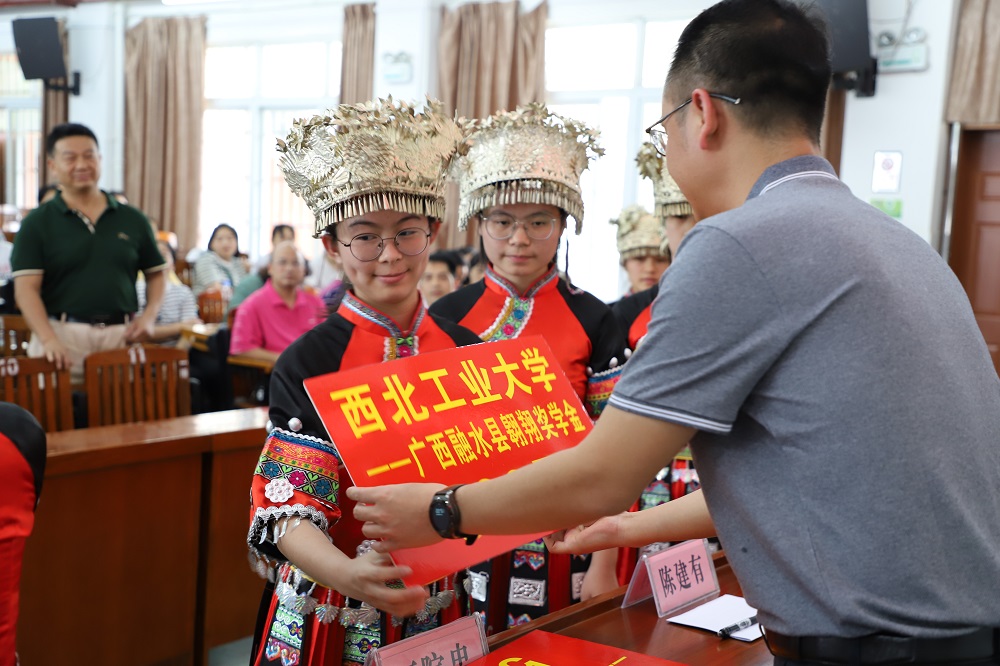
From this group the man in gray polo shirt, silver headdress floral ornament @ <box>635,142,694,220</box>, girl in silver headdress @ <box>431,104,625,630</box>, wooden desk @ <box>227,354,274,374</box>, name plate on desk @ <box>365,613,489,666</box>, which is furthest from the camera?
wooden desk @ <box>227,354,274,374</box>

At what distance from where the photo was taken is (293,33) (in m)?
8.77

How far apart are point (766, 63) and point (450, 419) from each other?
565 mm

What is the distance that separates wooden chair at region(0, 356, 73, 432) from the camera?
2826 mm

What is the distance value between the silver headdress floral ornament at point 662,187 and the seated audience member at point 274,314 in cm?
245

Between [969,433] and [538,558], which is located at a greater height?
[969,433]

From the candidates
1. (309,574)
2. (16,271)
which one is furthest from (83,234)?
(309,574)

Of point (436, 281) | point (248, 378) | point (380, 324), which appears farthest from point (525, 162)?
point (248, 378)

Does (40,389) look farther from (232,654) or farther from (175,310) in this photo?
(175,310)

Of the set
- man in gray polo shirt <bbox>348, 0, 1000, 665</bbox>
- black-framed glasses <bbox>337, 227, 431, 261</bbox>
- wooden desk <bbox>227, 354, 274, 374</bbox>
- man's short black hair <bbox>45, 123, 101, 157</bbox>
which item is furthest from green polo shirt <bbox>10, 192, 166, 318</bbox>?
man in gray polo shirt <bbox>348, 0, 1000, 665</bbox>

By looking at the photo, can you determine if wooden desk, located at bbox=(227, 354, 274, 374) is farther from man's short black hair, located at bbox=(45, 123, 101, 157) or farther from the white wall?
the white wall

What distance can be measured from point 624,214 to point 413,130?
167 centimetres

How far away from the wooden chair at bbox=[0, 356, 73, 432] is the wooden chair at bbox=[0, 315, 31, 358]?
137 cm

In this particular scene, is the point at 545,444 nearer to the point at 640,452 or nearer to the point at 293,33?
the point at 640,452

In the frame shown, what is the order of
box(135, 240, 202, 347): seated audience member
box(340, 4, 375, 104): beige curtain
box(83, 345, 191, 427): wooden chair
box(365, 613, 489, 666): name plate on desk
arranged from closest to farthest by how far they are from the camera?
box(365, 613, 489, 666): name plate on desk → box(83, 345, 191, 427): wooden chair → box(135, 240, 202, 347): seated audience member → box(340, 4, 375, 104): beige curtain
